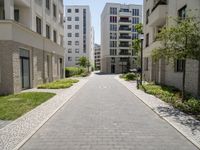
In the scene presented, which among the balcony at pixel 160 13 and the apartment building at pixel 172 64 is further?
the balcony at pixel 160 13

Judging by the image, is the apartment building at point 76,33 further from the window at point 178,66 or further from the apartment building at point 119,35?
the window at point 178,66

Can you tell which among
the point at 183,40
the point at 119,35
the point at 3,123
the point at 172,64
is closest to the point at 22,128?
the point at 3,123

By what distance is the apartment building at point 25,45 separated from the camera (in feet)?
49.7

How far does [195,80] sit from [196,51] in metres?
4.09

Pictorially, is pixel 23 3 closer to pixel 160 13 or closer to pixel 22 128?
pixel 160 13

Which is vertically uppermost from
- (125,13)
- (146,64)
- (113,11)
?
(113,11)

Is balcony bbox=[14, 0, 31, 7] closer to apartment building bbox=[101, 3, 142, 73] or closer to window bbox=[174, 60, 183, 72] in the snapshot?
window bbox=[174, 60, 183, 72]

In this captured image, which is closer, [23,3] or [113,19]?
[23,3]

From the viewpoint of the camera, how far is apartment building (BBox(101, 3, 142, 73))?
77.2 m

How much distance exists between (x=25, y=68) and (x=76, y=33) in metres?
68.8

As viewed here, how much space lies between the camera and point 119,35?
79.8 meters

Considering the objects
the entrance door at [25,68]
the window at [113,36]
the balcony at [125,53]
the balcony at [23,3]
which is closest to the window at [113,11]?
the window at [113,36]

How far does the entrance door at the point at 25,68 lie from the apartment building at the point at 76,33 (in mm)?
65269

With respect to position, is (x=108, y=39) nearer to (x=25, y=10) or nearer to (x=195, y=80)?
(x=25, y=10)
